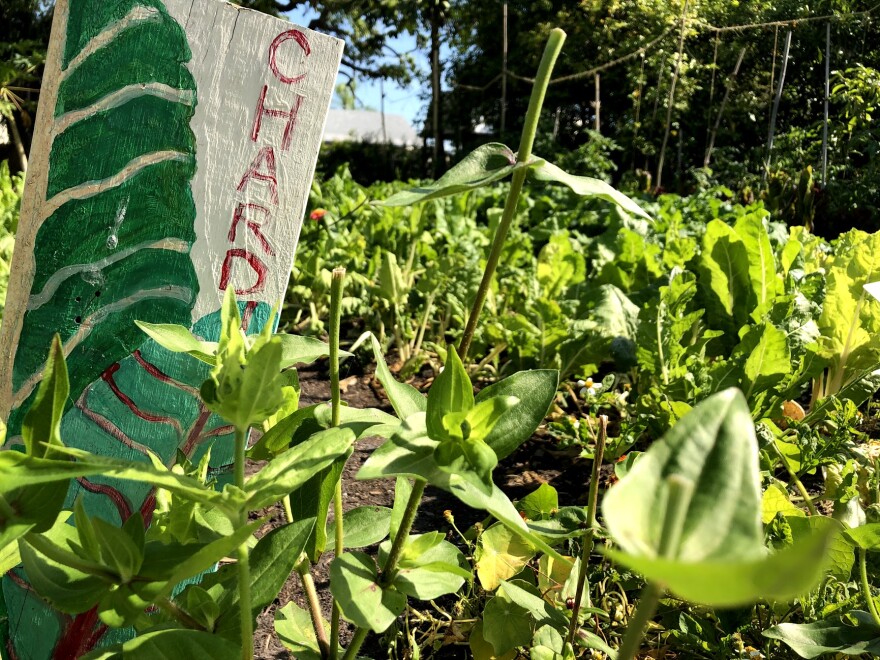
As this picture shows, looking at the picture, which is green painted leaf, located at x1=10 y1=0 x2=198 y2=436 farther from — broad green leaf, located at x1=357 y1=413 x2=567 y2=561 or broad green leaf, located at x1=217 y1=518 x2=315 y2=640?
broad green leaf, located at x1=357 y1=413 x2=567 y2=561

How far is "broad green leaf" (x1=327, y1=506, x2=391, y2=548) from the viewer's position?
3.04 feet

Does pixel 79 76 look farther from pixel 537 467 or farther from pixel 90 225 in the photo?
pixel 537 467

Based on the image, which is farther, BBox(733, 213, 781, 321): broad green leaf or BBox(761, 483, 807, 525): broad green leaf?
BBox(733, 213, 781, 321): broad green leaf

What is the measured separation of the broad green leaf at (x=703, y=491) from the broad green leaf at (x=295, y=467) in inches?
11.6

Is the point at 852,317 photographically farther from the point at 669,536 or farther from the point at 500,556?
the point at 669,536

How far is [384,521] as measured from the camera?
0.96m

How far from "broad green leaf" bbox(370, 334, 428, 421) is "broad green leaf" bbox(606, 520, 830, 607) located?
1.30 feet

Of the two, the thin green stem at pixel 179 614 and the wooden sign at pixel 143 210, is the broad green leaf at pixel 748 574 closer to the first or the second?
the thin green stem at pixel 179 614

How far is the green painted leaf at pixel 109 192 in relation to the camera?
3.50ft

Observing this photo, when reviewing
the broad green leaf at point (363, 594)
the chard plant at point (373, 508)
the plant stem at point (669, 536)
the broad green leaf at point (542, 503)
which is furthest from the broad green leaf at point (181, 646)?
the broad green leaf at point (542, 503)

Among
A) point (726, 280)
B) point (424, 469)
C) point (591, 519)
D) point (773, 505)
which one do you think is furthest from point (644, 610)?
point (726, 280)

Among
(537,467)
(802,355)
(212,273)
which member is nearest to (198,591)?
(212,273)

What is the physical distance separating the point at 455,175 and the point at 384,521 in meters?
0.49

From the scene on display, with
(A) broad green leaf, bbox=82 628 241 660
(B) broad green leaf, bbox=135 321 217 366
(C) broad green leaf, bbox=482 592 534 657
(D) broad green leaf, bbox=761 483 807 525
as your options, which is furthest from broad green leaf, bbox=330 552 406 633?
(D) broad green leaf, bbox=761 483 807 525
